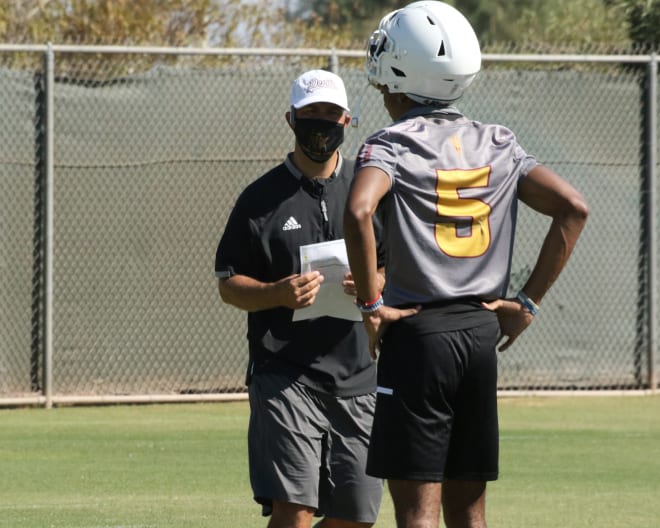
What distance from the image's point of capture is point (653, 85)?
13594 millimetres

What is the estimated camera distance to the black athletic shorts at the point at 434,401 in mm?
4395

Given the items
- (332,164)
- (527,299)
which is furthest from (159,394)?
(527,299)

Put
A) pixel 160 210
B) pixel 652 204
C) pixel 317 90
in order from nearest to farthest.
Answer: pixel 317 90 < pixel 160 210 < pixel 652 204

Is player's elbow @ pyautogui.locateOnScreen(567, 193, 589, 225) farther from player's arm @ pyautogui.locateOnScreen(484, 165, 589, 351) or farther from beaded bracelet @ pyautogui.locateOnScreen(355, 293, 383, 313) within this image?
beaded bracelet @ pyautogui.locateOnScreen(355, 293, 383, 313)

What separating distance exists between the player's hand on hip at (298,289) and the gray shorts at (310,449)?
0.33 metres

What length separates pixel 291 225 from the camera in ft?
19.3

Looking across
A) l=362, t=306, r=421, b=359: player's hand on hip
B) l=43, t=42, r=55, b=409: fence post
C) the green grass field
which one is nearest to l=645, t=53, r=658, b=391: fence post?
the green grass field

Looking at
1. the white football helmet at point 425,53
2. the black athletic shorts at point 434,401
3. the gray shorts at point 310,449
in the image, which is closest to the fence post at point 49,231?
the gray shorts at point 310,449

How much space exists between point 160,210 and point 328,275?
7316mm

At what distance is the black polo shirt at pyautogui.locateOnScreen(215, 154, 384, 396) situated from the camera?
5.82 m

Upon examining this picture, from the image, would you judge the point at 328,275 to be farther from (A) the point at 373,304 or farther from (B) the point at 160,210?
(B) the point at 160,210

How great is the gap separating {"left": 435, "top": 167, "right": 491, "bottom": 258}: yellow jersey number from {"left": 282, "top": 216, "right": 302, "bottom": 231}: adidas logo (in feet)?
4.94

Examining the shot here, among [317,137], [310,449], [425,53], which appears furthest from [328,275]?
[425,53]

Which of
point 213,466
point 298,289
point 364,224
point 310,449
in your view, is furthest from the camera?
point 213,466
